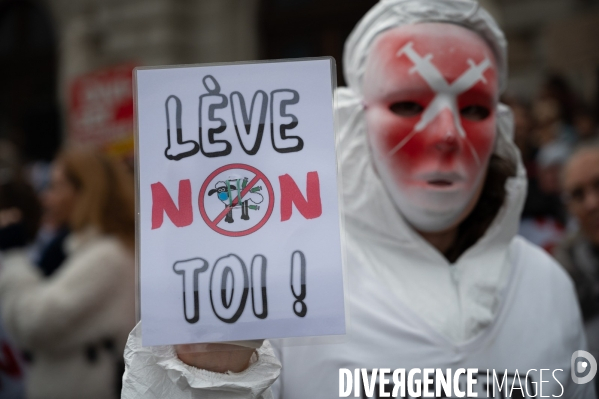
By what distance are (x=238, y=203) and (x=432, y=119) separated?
633mm

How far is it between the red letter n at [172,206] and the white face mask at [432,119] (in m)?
0.62

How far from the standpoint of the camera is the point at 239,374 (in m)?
1.33

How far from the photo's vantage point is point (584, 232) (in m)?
2.81

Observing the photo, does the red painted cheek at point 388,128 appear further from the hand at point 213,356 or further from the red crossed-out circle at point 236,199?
the hand at point 213,356

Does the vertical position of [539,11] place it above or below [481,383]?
above

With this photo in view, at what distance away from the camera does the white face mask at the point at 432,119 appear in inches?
67.2

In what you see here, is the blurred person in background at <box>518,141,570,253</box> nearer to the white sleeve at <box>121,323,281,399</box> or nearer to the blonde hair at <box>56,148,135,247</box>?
the blonde hair at <box>56,148,135,247</box>

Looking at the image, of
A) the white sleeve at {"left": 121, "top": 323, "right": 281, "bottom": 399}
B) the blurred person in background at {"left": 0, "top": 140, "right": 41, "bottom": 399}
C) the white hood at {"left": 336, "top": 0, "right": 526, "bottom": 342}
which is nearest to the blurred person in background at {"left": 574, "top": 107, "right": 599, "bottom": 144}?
the white hood at {"left": 336, "top": 0, "right": 526, "bottom": 342}

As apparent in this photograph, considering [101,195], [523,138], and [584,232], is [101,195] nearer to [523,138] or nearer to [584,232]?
[584,232]

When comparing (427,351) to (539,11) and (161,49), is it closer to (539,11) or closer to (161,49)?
(539,11)

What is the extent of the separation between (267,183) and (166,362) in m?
0.40

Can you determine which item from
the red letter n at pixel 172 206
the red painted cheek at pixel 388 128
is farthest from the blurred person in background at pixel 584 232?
the red letter n at pixel 172 206

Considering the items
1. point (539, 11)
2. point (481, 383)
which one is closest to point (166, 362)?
point (481, 383)

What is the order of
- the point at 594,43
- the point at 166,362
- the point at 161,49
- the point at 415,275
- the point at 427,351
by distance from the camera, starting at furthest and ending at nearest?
1. the point at 161,49
2. the point at 594,43
3. the point at 415,275
4. the point at 427,351
5. the point at 166,362
